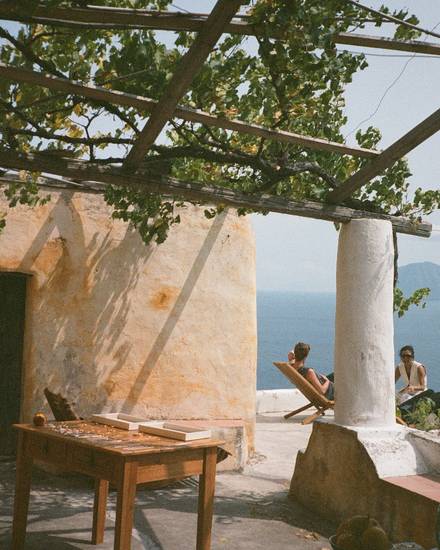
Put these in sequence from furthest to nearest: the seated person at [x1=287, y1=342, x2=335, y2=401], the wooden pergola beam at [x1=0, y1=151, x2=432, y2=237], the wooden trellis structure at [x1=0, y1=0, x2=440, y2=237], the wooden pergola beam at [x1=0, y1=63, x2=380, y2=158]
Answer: the seated person at [x1=287, y1=342, x2=335, y2=401] < the wooden pergola beam at [x1=0, y1=151, x2=432, y2=237] < the wooden pergola beam at [x1=0, y1=63, x2=380, y2=158] < the wooden trellis structure at [x1=0, y1=0, x2=440, y2=237]

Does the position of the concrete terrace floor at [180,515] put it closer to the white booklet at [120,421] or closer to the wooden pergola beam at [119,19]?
the white booklet at [120,421]

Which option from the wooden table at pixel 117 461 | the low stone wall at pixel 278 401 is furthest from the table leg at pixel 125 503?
the low stone wall at pixel 278 401

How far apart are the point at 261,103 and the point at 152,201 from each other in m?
1.74

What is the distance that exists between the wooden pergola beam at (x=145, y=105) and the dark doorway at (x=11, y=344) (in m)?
4.08

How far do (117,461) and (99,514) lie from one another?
1.17 meters

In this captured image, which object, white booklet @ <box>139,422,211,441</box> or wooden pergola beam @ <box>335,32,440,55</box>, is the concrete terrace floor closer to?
white booklet @ <box>139,422,211,441</box>

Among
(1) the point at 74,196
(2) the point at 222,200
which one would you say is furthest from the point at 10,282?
(2) the point at 222,200

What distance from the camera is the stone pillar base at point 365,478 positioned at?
4.86 m

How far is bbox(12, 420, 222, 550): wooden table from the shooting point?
13.0 feet

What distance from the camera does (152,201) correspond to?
21.6ft

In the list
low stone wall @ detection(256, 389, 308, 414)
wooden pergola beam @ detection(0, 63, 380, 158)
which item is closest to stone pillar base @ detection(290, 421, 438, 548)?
wooden pergola beam @ detection(0, 63, 380, 158)

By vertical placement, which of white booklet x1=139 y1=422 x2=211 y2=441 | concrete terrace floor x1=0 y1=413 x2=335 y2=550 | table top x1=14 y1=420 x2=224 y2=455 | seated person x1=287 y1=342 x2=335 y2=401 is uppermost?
seated person x1=287 y1=342 x2=335 y2=401

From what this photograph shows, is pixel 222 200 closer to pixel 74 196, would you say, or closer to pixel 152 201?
pixel 152 201

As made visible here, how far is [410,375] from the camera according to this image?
9695 millimetres
